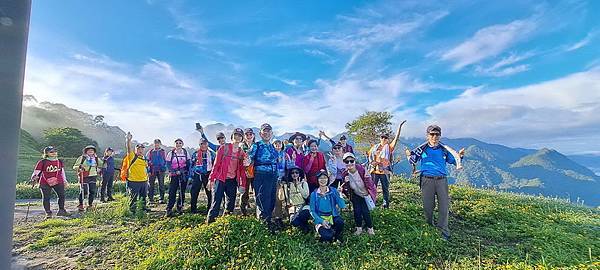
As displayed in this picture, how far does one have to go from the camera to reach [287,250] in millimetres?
6172

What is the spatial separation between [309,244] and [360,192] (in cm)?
153

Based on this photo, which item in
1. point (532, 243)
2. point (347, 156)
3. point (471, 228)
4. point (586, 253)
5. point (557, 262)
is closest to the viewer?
point (557, 262)

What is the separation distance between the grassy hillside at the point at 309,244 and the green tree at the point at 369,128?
20.9 meters

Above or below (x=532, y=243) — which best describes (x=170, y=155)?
above

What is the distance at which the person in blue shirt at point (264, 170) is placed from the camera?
7.21 m

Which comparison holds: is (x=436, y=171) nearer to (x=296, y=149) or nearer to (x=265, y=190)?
(x=296, y=149)

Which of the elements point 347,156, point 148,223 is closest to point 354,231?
point 347,156

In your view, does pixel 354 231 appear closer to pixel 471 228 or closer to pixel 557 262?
pixel 471 228

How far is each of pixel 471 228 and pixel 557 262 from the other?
239 cm

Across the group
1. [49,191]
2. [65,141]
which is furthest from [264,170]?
[65,141]

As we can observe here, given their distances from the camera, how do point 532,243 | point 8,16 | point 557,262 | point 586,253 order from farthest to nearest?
1. point 532,243
2. point 586,253
3. point 557,262
4. point 8,16

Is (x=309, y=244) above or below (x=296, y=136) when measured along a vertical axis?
below

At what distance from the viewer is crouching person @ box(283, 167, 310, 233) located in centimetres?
719

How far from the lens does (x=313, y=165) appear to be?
8.16 metres
